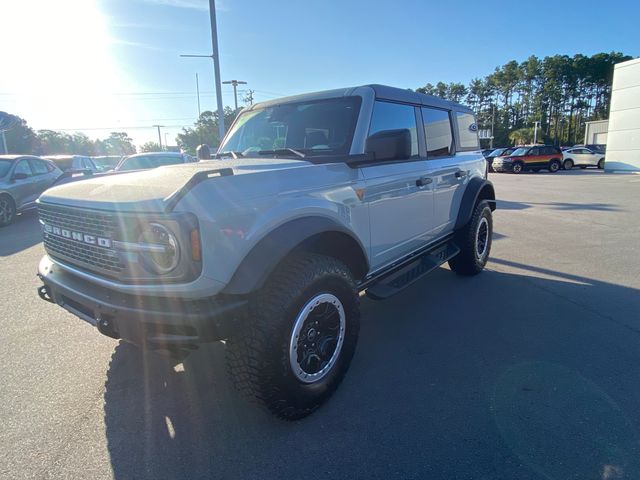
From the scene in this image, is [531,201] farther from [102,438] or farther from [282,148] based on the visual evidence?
[102,438]

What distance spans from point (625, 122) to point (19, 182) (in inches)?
1317

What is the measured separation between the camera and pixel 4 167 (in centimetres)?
947

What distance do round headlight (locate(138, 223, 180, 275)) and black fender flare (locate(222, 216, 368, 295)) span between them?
1.04ft

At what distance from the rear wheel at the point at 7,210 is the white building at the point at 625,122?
108 feet

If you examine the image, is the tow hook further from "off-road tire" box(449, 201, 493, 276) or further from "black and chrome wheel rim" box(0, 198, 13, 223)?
"black and chrome wheel rim" box(0, 198, 13, 223)

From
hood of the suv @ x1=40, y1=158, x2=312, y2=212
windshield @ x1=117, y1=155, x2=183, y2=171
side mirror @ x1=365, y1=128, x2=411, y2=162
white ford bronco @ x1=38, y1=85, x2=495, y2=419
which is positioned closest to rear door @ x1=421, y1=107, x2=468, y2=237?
white ford bronco @ x1=38, y1=85, x2=495, y2=419

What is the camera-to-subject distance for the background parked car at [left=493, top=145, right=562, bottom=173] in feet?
88.6

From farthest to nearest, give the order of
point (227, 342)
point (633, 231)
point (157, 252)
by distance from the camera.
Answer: point (633, 231) → point (227, 342) → point (157, 252)

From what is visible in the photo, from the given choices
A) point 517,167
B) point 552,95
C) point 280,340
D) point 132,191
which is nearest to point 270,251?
point 280,340

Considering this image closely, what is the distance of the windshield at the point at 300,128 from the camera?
122 inches

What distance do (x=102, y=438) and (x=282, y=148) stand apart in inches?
97.1

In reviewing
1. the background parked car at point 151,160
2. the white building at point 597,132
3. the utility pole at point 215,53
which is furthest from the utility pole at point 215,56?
the white building at point 597,132

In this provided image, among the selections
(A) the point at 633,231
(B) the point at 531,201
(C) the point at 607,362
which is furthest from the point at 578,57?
(C) the point at 607,362

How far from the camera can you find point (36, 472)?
81.3 inches
